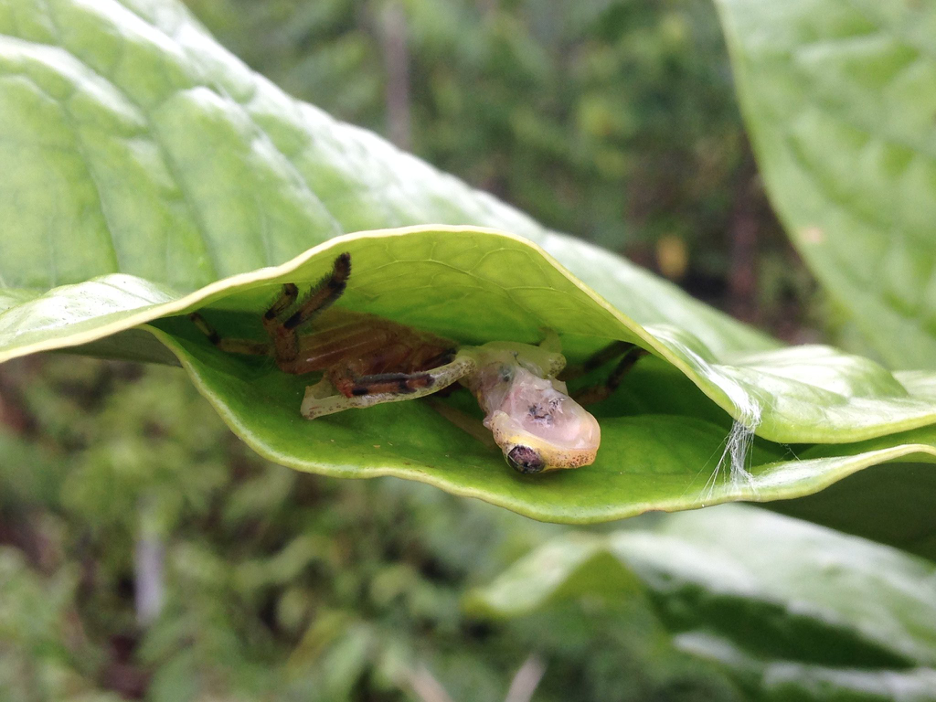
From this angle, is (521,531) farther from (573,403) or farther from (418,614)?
(573,403)

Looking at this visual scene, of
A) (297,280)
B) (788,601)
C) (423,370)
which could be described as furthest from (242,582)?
(297,280)

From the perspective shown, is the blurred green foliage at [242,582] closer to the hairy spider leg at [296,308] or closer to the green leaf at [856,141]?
the green leaf at [856,141]

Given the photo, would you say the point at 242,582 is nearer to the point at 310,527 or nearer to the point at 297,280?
the point at 310,527

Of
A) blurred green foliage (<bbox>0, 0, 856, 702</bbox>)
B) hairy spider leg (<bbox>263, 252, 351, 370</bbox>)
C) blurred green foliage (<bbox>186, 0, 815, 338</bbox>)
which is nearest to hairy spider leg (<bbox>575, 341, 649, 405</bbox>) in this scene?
hairy spider leg (<bbox>263, 252, 351, 370</bbox>)

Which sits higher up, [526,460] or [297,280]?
[297,280]

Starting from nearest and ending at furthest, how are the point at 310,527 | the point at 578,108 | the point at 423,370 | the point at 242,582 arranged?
the point at 423,370, the point at 242,582, the point at 310,527, the point at 578,108

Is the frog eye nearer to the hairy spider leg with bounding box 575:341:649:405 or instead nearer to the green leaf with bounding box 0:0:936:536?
the green leaf with bounding box 0:0:936:536

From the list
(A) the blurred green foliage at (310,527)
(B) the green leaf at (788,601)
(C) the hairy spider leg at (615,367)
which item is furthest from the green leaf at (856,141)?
(A) the blurred green foliage at (310,527)
